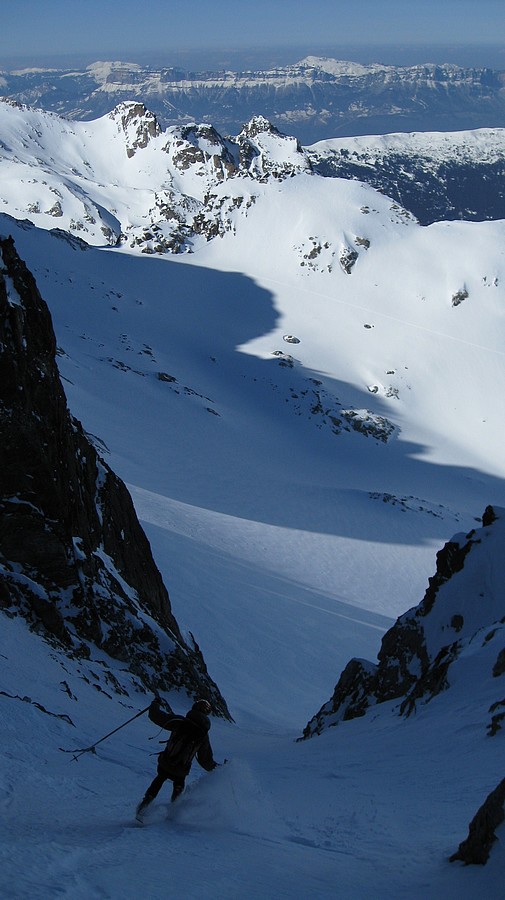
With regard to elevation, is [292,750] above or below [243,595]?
above

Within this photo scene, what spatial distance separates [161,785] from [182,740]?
0.38 m

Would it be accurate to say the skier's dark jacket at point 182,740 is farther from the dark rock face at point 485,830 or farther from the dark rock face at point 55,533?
the dark rock face at point 55,533

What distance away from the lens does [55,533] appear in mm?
13000

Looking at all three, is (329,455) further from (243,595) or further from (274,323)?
(243,595)

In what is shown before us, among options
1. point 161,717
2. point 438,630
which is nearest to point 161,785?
point 161,717

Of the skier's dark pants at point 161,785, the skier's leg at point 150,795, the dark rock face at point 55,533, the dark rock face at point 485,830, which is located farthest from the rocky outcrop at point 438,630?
the dark rock face at point 485,830

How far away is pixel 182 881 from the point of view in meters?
4.59

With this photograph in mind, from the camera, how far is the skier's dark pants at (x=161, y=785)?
6088mm

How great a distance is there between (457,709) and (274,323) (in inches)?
2870

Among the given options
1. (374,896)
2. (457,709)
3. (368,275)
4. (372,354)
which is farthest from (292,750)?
(368,275)

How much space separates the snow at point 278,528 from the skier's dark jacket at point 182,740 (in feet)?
1.14

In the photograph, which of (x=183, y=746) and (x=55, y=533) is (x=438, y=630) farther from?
(x=183, y=746)

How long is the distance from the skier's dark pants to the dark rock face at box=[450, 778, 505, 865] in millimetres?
2350

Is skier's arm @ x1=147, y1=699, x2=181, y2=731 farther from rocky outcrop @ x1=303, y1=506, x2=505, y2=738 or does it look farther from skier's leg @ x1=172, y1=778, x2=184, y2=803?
rocky outcrop @ x1=303, y1=506, x2=505, y2=738
